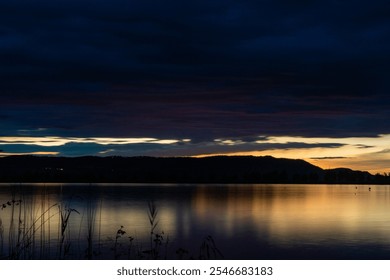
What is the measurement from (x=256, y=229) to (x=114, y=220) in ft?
44.5

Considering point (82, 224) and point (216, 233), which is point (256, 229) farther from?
point (82, 224)

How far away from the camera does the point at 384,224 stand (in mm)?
54969

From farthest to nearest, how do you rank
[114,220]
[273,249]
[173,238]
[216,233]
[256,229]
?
[114,220], [256,229], [216,233], [173,238], [273,249]

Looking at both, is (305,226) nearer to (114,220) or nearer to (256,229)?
(256,229)

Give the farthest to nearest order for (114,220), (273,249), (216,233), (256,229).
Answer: (114,220), (256,229), (216,233), (273,249)

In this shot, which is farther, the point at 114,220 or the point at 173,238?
the point at 114,220

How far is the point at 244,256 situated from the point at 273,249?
3288 millimetres
